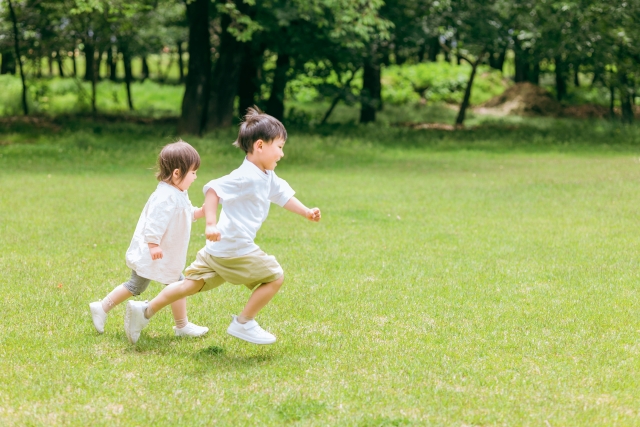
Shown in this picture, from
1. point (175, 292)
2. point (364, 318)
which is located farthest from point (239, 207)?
point (364, 318)

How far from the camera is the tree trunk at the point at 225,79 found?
80.9ft

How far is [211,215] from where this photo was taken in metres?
5.27

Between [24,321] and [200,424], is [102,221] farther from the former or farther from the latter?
[200,424]

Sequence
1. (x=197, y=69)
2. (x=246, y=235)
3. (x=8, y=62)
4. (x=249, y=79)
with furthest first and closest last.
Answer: (x=8, y=62)
(x=249, y=79)
(x=197, y=69)
(x=246, y=235)

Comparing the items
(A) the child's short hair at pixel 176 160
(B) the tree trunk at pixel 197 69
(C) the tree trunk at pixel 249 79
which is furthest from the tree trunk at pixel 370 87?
(A) the child's short hair at pixel 176 160

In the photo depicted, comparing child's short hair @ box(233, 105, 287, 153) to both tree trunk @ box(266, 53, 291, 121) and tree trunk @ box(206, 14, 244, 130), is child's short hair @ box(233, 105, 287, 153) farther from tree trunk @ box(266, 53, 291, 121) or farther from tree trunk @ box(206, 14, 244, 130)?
tree trunk @ box(266, 53, 291, 121)

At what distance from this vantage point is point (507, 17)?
94.9 ft

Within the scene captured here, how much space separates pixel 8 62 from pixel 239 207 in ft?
124

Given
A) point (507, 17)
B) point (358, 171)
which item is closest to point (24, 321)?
point (358, 171)

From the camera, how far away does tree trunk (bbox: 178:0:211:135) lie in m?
24.1

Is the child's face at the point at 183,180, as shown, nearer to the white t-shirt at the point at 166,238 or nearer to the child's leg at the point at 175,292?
the white t-shirt at the point at 166,238

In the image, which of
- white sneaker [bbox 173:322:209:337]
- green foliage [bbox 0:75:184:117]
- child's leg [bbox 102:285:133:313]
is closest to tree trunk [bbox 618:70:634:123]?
green foliage [bbox 0:75:184:117]

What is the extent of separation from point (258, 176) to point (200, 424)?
1831mm

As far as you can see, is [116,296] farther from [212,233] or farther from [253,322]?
[212,233]
